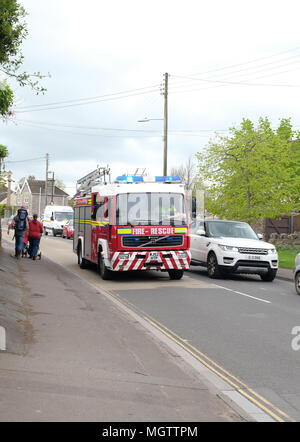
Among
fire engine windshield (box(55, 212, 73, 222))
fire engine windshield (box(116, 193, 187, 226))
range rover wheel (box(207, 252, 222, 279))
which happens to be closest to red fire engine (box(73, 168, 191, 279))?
fire engine windshield (box(116, 193, 187, 226))

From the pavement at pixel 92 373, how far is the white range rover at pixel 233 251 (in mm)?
6691

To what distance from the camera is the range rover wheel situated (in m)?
17.2

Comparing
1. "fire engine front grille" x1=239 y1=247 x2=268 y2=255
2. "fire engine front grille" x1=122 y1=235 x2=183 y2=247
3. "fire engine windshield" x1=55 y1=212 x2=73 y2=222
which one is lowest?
"fire engine front grille" x1=239 y1=247 x2=268 y2=255

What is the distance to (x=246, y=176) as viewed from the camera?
82.0 feet

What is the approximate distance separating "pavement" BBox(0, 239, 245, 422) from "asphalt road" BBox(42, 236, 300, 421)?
0.46 m

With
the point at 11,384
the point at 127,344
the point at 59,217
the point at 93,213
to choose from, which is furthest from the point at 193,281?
the point at 59,217

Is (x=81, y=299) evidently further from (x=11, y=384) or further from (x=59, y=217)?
(x=59, y=217)

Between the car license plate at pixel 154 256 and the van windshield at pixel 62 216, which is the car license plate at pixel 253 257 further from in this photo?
the van windshield at pixel 62 216

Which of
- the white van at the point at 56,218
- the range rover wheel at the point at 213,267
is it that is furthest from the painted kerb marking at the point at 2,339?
the white van at the point at 56,218

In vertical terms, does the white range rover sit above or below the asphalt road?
above

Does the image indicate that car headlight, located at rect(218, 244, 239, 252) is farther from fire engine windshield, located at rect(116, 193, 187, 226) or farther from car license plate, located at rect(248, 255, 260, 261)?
fire engine windshield, located at rect(116, 193, 187, 226)

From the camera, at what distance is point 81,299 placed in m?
11.9

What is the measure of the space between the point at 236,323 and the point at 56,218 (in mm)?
41026
